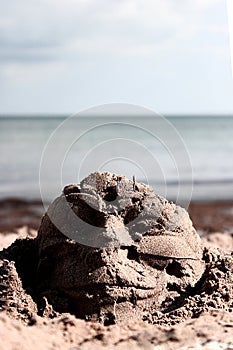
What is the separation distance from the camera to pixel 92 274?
3045 mm

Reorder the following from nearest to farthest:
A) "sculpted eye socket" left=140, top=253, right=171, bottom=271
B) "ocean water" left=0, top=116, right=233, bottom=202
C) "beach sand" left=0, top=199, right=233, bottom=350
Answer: "beach sand" left=0, top=199, right=233, bottom=350, "sculpted eye socket" left=140, top=253, right=171, bottom=271, "ocean water" left=0, top=116, right=233, bottom=202

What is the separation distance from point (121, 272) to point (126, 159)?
684 mm

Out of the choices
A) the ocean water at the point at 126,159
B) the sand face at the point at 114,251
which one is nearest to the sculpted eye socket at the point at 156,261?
the sand face at the point at 114,251

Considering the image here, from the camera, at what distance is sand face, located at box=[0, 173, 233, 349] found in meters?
3.04

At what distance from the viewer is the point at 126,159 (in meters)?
3.49

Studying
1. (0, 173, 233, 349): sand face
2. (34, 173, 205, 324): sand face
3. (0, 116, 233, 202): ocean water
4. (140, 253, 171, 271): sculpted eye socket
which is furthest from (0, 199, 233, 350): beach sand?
(0, 116, 233, 202): ocean water

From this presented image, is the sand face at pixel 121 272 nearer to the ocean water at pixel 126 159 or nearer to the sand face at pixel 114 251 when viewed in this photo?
the sand face at pixel 114 251

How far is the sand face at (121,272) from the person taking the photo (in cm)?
304

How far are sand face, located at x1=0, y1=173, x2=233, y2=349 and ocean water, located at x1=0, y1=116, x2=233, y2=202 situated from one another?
9.2 inches

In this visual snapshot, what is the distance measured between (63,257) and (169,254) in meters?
0.52

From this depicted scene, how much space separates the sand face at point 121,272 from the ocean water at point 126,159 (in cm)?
23

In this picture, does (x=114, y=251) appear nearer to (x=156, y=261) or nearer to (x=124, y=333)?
(x=156, y=261)

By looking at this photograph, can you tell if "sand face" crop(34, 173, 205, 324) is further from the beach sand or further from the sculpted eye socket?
the beach sand

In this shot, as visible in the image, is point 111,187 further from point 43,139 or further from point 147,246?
point 43,139
